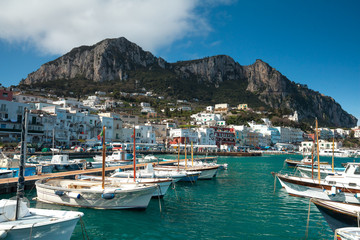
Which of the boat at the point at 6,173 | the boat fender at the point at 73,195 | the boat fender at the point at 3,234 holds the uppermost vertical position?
the boat fender at the point at 3,234

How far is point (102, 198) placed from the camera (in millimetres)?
17328

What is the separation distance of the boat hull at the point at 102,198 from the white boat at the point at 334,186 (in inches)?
536

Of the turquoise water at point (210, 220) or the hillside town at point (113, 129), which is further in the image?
the hillside town at point (113, 129)

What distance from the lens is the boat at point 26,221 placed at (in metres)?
9.16

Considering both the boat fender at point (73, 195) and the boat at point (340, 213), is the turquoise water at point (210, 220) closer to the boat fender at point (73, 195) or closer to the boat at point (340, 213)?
the boat fender at point (73, 195)

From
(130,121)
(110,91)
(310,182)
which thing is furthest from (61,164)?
(110,91)

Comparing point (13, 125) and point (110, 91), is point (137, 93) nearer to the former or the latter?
point (110, 91)

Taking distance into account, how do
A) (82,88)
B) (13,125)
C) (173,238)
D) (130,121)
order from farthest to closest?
(82,88) < (130,121) < (13,125) < (173,238)

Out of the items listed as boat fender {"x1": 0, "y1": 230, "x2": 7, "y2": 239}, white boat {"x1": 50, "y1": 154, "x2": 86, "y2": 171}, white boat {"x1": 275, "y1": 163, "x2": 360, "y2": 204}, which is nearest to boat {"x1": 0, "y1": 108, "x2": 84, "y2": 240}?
boat fender {"x1": 0, "y1": 230, "x2": 7, "y2": 239}

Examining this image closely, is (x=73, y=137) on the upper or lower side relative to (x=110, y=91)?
lower

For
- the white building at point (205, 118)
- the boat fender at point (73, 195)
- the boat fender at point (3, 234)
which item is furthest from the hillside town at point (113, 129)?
the boat fender at point (3, 234)

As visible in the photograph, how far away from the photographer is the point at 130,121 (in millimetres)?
106250

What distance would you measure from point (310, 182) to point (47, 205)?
69.6 feet

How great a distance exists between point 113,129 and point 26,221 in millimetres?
78636
